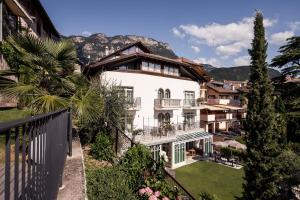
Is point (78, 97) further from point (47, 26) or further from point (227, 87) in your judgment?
Answer: point (227, 87)

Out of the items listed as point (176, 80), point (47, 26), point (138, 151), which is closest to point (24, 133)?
point (138, 151)

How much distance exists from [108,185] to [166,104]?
67.7 ft

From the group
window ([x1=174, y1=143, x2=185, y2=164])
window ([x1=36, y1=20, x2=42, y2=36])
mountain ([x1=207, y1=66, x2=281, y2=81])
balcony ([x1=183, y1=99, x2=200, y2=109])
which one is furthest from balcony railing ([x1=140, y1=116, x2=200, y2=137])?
mountain ([x1=207, y1=66, x2=281, y2=81])

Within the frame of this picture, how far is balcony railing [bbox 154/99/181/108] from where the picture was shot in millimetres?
28219

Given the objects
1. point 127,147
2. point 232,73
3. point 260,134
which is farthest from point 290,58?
point 232,73

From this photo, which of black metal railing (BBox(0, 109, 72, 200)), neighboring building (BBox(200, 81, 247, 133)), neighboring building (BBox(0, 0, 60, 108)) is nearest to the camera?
black metal railing (BBox(0, 109, 72, 200))

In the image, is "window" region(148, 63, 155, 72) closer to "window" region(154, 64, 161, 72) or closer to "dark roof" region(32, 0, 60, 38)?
"window" region(154, 64, 161, 72)

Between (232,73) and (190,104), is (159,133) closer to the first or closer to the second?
(190,104)

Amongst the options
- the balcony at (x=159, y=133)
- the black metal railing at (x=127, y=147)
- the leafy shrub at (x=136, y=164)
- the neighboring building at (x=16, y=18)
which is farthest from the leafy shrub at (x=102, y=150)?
the balcony at (x=159, y=133)

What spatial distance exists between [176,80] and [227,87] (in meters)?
40.9

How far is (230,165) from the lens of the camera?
28.0 metres

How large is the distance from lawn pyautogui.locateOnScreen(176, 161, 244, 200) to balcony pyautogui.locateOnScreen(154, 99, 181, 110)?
23.3 feet

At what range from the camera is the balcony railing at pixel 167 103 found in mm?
28219

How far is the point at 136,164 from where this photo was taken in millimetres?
10539
